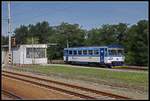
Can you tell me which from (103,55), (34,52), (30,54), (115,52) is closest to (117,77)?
(103,55)

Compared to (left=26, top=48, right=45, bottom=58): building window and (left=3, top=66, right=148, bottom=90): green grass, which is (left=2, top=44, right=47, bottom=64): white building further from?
(left=3, top=66, right=148, bottom=90): green grass

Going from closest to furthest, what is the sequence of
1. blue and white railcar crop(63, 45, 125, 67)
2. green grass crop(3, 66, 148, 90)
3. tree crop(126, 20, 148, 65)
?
green grass crop(3, 66, 148, 90) < blue and white railcar crop(63, 45, 125, 67) < tree crop(126, 20, 148, 65)

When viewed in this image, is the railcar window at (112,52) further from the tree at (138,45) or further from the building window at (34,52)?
the building window at (34,52)

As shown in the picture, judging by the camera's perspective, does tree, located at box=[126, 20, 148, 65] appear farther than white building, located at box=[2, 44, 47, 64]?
No

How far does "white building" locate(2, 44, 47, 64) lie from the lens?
5250cm

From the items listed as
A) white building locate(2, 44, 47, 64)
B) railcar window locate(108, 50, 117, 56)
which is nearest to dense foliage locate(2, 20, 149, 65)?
white building locate(2, 44, 47, 64)

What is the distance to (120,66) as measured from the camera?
145 feet

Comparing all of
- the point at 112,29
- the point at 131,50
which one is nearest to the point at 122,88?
the point at 131,50

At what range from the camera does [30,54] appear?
174 feet

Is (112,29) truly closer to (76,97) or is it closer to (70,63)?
(70,63)

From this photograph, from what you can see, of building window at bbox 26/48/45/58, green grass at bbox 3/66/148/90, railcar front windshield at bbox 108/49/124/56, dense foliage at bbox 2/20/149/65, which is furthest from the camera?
building window at bbox 26/48/45/58

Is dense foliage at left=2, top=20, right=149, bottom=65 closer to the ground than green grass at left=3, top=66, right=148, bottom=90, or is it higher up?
higher up

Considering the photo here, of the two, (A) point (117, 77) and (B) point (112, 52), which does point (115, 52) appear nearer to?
(B) point (112, 52)

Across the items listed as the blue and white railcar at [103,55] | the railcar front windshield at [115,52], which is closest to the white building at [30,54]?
the blue and white railcar at [103,55]
